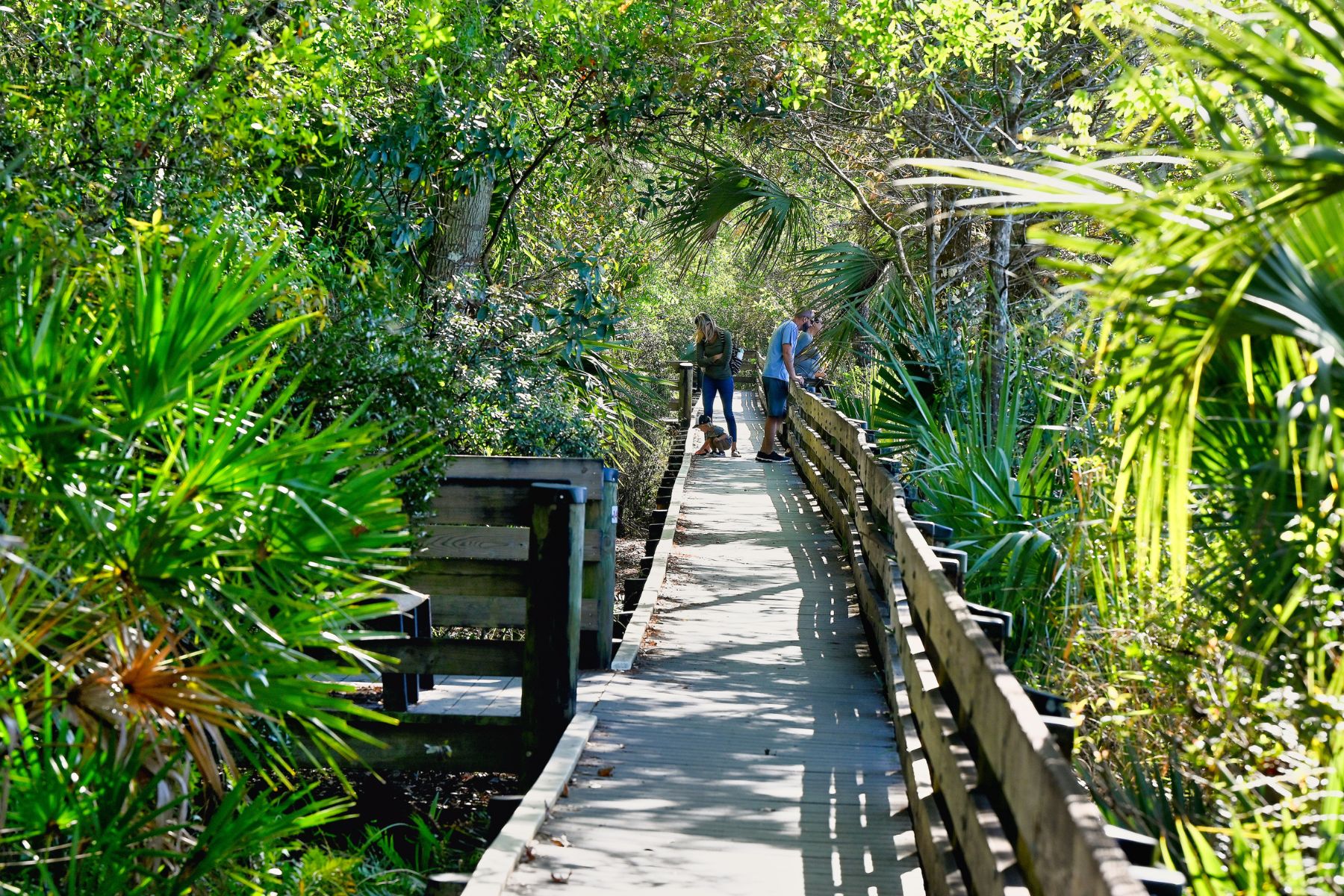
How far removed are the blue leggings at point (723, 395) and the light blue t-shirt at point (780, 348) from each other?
1552 mm

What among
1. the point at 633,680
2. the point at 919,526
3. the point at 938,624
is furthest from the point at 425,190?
the point at 938,624

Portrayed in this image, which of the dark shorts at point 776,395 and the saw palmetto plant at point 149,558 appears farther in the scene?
the dark shorts at point 776,395

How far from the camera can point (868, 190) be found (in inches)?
676

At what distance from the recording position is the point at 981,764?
11.3 ft

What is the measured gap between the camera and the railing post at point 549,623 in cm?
606

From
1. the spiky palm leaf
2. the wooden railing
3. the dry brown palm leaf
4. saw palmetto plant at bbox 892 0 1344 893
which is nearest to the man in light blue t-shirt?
the spiky palm leaf

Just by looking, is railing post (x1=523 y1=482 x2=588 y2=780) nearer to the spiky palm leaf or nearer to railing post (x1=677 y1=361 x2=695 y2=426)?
the spiky palm leaf

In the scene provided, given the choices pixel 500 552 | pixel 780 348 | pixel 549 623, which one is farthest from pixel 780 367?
pixel 549 623

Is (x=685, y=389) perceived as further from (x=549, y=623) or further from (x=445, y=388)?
(x=549, y=623)

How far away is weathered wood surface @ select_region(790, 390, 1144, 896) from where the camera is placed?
2402 mm

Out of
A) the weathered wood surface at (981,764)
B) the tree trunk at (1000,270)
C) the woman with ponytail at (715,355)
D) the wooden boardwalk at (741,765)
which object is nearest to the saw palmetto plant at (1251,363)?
the weathered wood surface at (981,764)

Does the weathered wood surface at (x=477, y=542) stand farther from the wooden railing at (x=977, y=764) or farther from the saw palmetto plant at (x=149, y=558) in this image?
the saw palmetto plant at (x=149, y=558)

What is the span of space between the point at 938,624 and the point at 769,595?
510 centimetres

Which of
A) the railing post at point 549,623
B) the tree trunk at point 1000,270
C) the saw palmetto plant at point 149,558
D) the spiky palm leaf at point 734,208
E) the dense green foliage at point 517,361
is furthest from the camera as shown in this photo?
the spiky palm leaf at point 734,208
